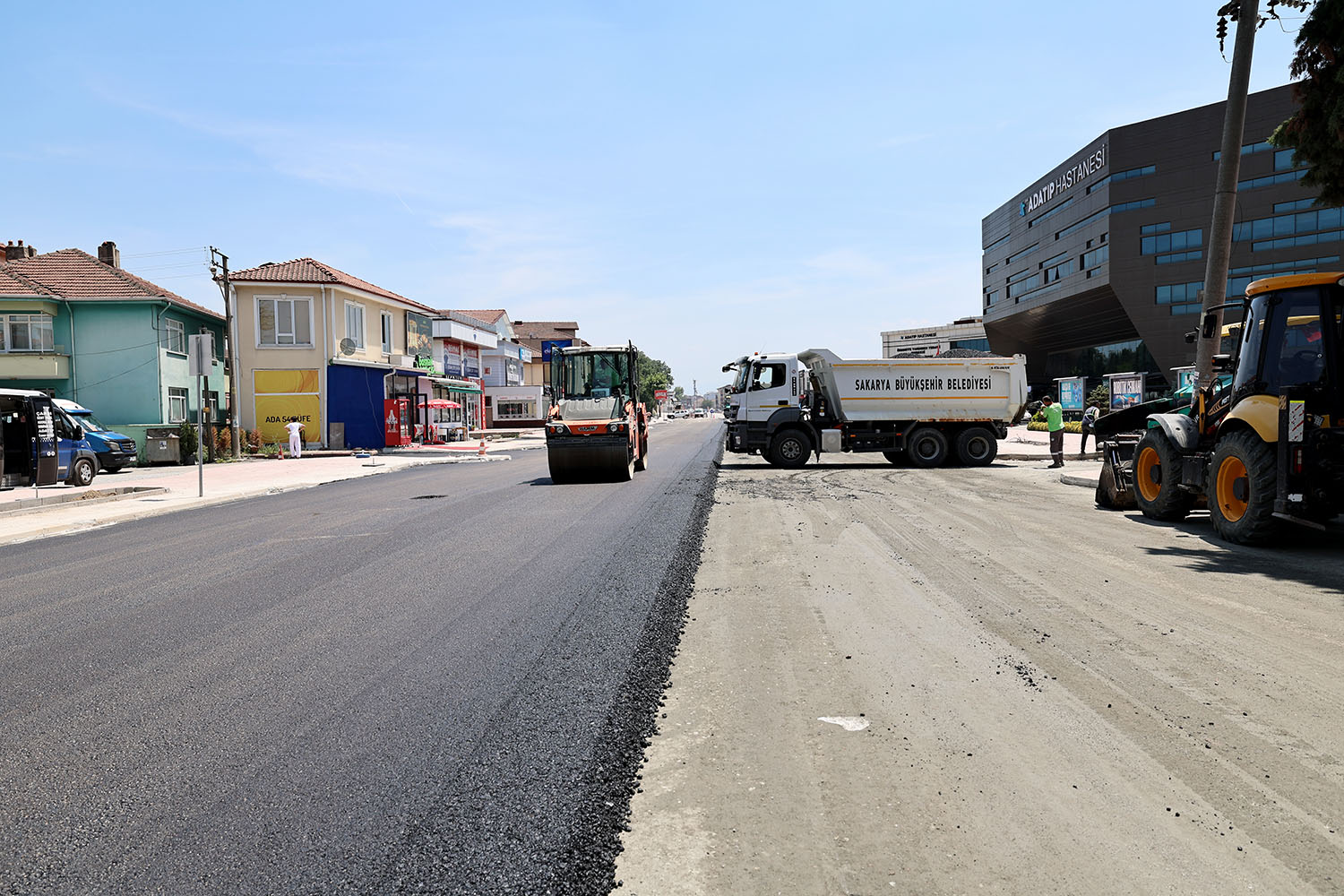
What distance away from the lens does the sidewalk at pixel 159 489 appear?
13.4 meters

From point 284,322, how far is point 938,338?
106091 millimetres

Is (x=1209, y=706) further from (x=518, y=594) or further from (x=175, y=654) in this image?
(x=175, y=654)

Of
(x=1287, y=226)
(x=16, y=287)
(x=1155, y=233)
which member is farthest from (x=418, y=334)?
(x=1287, y=226)

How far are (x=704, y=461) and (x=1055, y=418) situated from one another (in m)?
9.72

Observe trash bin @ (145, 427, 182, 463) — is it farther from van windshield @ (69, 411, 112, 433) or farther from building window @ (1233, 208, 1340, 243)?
building window @ (1233, 208, 1340, 243)

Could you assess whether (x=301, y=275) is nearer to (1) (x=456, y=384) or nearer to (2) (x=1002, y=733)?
(1) (x=456, y=384)

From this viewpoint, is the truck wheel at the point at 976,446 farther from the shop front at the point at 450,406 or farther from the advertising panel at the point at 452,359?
the advertising panel at the point at 452,359

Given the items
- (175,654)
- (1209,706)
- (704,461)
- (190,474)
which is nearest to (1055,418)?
(704,461)

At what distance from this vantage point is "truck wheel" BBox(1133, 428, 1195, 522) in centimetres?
1124

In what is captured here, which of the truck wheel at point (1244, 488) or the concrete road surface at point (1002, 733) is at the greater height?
the truck wheel at point (1244, 488)

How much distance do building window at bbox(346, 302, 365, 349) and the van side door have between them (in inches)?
737

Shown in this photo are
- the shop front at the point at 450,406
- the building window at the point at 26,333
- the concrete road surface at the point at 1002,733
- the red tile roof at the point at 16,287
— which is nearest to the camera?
the concrete road surface at the point at 1002,733

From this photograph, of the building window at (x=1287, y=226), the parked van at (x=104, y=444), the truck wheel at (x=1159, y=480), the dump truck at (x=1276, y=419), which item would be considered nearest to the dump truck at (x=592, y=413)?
the truck wheel at (x=1159, y=480)

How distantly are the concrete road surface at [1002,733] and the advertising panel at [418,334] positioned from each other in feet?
126
